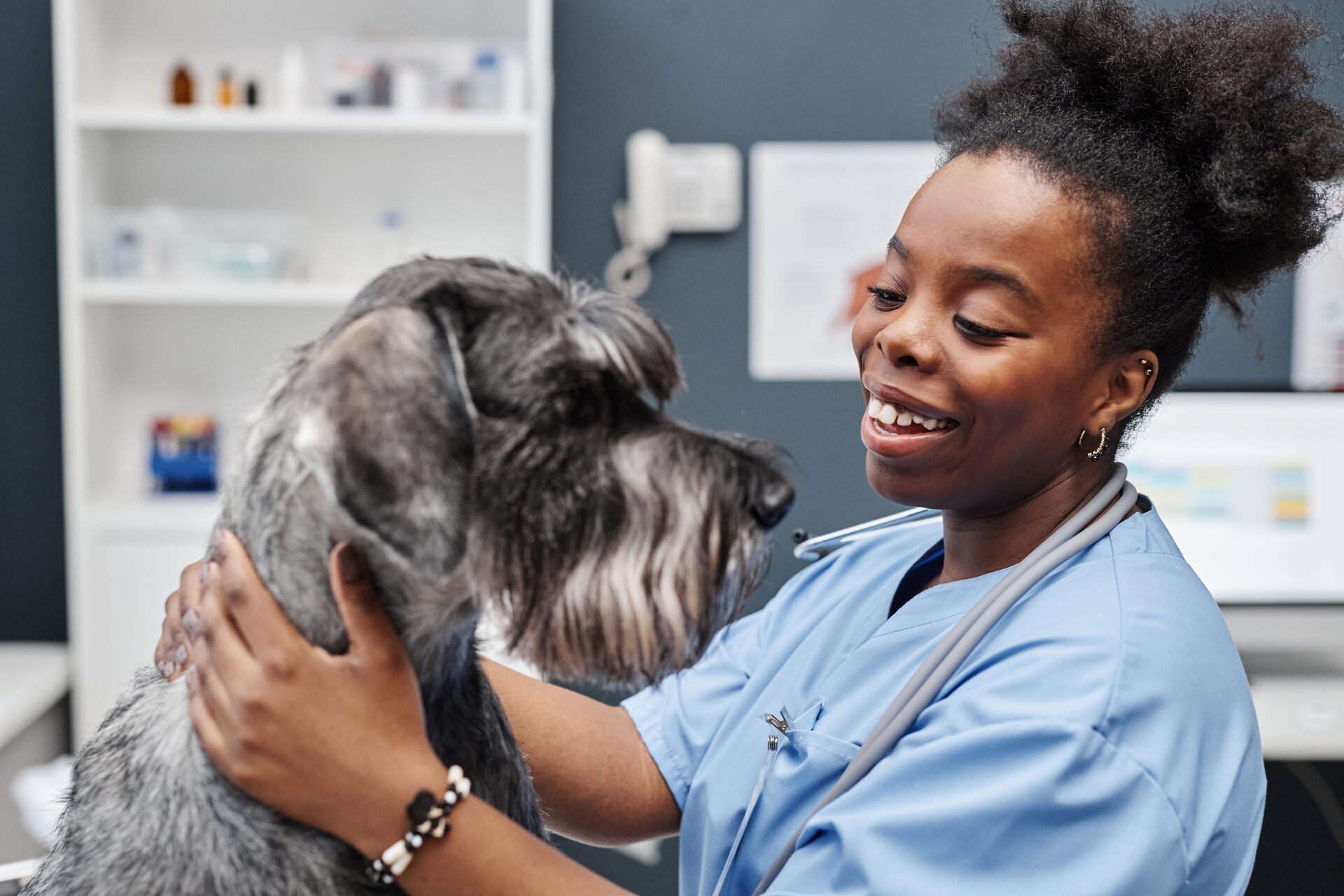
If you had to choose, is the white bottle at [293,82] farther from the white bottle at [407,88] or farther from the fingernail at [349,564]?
the fingernail at [349,564]

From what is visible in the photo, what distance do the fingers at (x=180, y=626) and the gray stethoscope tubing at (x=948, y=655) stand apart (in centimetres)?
57

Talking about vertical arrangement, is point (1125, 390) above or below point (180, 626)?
above

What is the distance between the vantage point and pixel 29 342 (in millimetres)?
2918

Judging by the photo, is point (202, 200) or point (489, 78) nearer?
point (489, 78)

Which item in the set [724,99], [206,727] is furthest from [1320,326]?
[206,727]

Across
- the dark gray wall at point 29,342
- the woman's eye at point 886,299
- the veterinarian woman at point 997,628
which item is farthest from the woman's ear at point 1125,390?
the dark gray wall at point 29,342

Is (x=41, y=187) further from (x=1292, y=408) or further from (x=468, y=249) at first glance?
(x=1292, y=408)

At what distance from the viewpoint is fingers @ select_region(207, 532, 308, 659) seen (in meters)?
0.91

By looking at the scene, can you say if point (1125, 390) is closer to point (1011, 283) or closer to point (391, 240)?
point (1011, 283)

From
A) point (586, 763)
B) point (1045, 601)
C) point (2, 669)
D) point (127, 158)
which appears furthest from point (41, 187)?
point (1045, 601)

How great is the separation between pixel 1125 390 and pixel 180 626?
945mm

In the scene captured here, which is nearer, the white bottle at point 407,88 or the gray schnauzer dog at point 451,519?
the gray schnauzer dog at point 451,519

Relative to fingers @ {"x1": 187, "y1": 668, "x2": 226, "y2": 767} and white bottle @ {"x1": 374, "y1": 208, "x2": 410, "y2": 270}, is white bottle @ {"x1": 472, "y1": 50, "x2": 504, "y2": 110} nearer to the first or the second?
white bottle @ {"x1": 374, "y1": 208, "x2": 410, "y2": 270}

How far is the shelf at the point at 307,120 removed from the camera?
8.48ft
